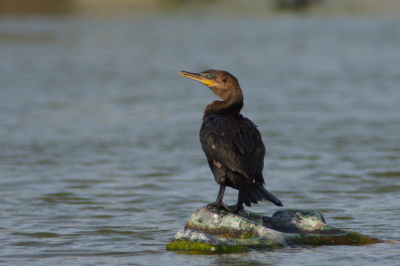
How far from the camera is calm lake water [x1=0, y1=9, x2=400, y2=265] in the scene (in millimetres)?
5188

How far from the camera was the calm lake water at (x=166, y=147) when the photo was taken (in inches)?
204

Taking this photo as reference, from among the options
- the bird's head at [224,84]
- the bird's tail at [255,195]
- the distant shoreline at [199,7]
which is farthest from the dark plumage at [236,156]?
the distant shoreline at [199,7]

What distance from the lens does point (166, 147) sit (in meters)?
9.17

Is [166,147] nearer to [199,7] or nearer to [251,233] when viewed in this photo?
[251,233]

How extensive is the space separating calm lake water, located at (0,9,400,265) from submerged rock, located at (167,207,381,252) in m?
0.10

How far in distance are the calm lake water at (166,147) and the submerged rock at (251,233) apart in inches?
4.1

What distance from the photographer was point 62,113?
39.0 feet

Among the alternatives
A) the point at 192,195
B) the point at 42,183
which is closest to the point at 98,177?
the point at 42,183

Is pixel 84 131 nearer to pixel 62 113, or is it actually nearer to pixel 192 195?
pixel 62 113

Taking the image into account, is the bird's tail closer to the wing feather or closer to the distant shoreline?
the wing feather

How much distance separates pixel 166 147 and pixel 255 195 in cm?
440

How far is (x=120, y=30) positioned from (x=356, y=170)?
23.3 metres

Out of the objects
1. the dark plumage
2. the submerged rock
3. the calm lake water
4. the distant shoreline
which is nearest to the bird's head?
the dark plumage

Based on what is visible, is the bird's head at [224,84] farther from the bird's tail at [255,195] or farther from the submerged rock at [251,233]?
the submerged rock at [251,233]
